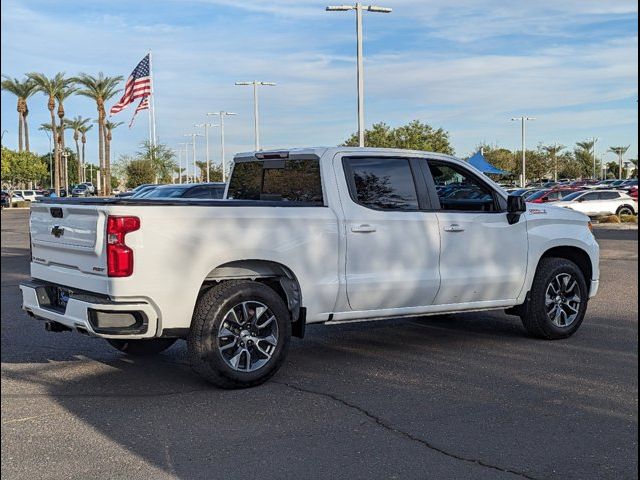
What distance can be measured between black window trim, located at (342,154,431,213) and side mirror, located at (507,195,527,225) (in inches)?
33.1

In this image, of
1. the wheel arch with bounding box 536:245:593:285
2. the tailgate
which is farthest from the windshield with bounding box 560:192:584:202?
the tailgate

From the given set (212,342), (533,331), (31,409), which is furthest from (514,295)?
(31,409)

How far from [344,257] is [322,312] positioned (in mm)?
486

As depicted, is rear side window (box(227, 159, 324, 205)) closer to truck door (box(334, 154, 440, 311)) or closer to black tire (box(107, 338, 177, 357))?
truck door (box(334, 154, 440, 311))

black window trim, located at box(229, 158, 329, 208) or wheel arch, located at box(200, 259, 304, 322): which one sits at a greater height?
black window trim, located at box(229, 158, 329, 208)

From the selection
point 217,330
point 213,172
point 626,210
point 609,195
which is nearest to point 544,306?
point 217,330

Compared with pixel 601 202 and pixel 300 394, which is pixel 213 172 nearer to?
pixel 601 202

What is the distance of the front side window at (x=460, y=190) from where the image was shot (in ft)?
23.6

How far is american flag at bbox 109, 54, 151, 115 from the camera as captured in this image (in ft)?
108

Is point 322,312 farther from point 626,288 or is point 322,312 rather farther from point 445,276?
point 626,288

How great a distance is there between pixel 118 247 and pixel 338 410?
1896 mm

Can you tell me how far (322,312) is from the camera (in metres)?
6.35

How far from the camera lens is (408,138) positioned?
154ft

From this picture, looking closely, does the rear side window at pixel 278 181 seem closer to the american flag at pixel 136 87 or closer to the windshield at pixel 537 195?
the american flag at pixel 136 87
